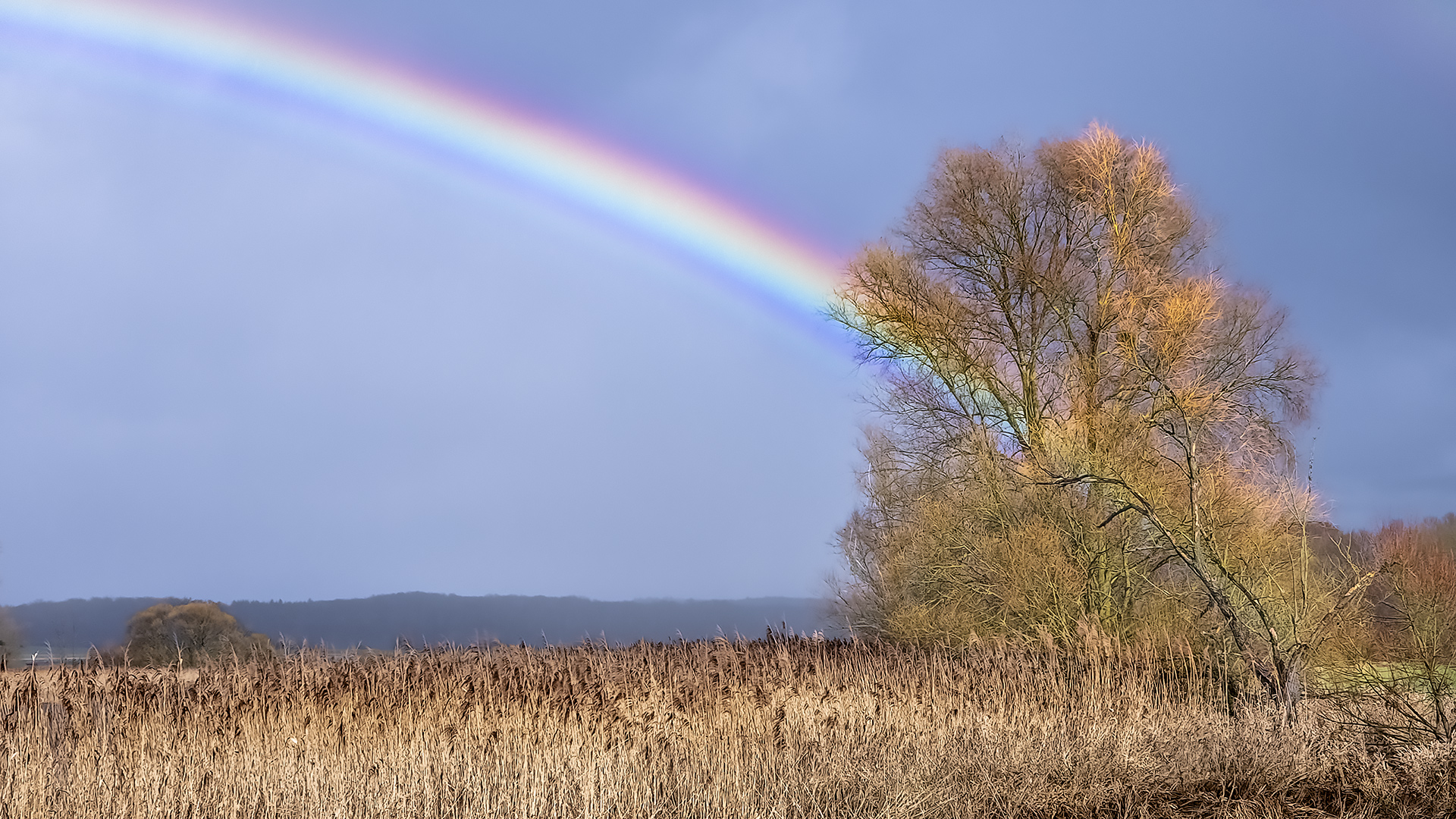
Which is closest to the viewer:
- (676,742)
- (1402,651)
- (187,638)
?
(676,742)

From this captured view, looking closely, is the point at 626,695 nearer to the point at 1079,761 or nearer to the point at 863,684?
the point at 863,684

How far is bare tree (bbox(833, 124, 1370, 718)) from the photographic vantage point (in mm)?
12266

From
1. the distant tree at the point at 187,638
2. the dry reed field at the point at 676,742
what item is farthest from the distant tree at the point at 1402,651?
the distant tree at the point at 187,638

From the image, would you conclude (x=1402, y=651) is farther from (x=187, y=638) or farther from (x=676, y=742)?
(x=187, y=638)

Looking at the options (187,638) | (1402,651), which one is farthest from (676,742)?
(187,638)

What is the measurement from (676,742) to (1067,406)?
954cm

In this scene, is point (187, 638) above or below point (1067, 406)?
below

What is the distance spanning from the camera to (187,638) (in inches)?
512

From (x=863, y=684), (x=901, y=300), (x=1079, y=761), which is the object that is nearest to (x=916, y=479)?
(x=901, y=300)

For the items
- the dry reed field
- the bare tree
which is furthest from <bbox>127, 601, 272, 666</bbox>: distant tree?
the bare tree

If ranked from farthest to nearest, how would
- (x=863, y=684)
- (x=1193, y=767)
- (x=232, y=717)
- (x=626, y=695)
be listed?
(x=863, y=684), (x=626, y=695), (x=232, y=717), (x=1193, y=767)

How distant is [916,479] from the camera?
597 inches

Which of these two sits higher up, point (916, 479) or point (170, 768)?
point (916, 479)

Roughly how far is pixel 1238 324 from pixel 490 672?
11436mm
